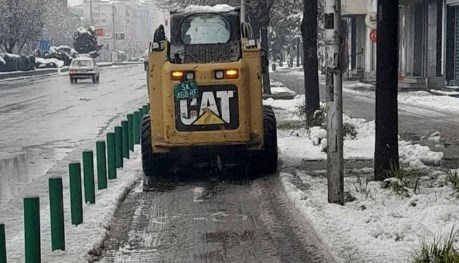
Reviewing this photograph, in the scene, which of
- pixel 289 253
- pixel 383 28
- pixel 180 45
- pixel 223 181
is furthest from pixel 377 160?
pixel 180 45

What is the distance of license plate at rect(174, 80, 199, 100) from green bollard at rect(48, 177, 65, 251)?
13.9ft

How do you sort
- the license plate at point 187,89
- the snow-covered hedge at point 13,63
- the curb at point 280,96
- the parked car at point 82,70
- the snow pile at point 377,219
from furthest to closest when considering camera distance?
the snow-covered hedge at point 13,63 < the parked car at point 82,70 < the curb at point 280,96 < the license plate at point 187,89 < the snow pile at point 377,219

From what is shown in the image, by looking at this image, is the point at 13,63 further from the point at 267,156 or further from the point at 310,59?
the point at 267,156

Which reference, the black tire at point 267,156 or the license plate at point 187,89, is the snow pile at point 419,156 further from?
the license plate at point 187,89

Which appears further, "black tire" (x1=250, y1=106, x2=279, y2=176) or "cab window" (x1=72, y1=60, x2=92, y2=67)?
"cab window" (x1=72, y1=60, x2=92, y2=67)

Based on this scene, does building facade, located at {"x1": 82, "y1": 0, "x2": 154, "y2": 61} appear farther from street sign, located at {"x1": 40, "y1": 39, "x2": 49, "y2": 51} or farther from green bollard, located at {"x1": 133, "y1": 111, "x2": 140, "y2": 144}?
green bollard, located at {"x1": 133, "y1": 111, "x2": 140, "y2": 144}

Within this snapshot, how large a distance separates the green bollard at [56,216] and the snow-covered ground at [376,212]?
255 cm

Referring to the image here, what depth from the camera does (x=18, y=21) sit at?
6512 centimetres

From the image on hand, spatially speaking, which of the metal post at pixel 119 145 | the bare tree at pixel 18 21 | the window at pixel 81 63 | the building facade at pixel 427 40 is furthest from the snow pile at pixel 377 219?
the bare tree at pixel 18 21

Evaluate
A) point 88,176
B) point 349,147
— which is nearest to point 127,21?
point 349,147

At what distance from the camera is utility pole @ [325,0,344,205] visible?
9492mm

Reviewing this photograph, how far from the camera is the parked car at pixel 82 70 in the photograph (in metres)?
50.4

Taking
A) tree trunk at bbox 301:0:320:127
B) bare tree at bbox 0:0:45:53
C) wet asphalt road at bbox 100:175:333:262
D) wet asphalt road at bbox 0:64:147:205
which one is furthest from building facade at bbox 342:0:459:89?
bare tree at bbox 0:0:45:53

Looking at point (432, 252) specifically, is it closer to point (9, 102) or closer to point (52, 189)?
point (52, 189)
